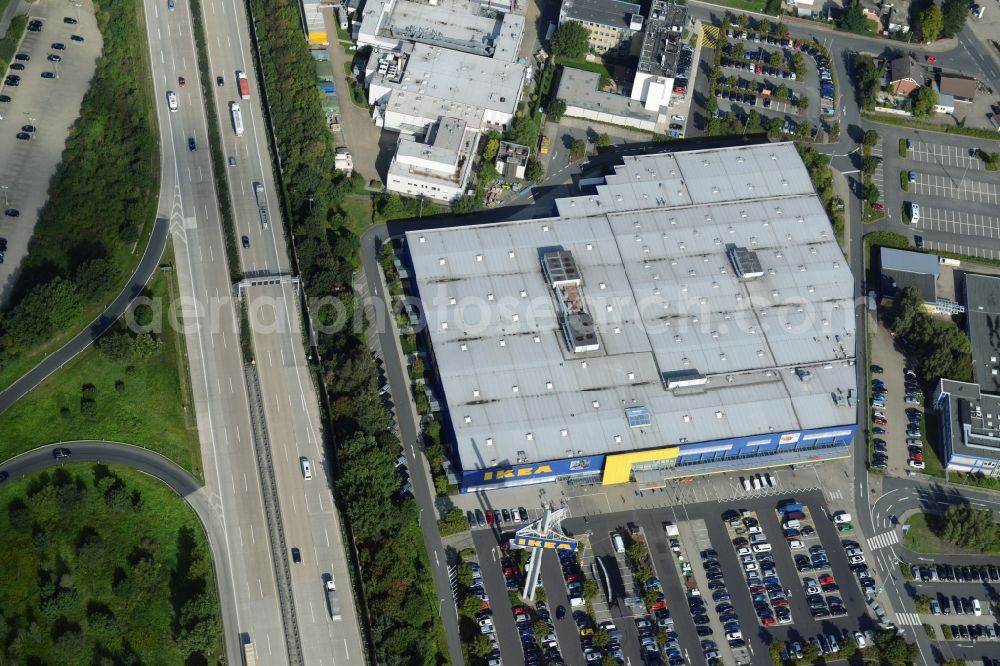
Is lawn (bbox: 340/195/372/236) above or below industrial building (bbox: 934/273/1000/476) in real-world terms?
above

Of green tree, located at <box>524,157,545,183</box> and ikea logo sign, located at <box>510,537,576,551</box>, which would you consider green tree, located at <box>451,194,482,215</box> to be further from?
ikea logo sign, located at <box>510,537,576,551</box>

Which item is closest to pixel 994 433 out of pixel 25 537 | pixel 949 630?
pixel 949 630

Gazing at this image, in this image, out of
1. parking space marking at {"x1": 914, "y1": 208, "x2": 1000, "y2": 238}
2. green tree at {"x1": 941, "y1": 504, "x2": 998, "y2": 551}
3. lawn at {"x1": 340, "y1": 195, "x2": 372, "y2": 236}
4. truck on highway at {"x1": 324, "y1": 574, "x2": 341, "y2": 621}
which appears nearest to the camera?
truck on highway at {"x1": 324, "y1": 574, "x2": 341, "y2": 621}

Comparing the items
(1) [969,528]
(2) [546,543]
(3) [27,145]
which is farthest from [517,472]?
(3) [27,145]

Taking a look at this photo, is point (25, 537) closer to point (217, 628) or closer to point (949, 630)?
point (217, 628)

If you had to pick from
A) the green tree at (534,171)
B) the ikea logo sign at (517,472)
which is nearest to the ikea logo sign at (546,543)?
the ikea logo sign at (517,472)

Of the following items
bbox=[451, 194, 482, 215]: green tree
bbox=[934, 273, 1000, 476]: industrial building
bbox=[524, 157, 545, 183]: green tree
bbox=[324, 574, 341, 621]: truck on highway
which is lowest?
bbox=[324, 574, 341, 621]: truck on highway

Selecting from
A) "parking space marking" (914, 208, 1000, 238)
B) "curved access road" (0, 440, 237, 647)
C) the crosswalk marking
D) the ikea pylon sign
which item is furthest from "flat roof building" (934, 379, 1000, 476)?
"curved access road" (0, 440, 237, 647)
